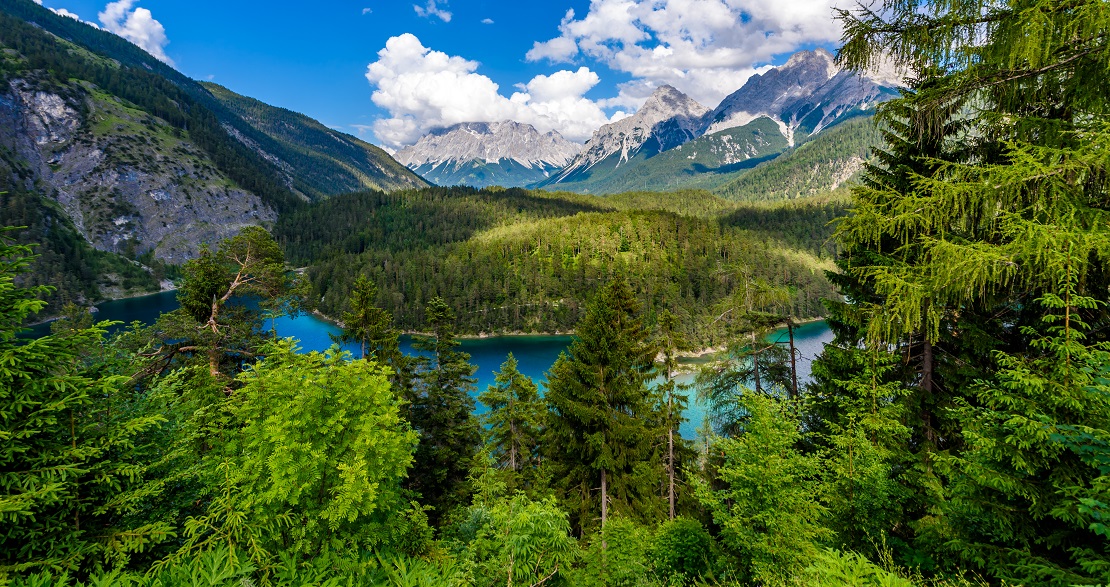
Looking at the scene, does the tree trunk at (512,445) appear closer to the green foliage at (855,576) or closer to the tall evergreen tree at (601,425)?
the tall evergreen tree at (601,425)

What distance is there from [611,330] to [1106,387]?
44.1ft

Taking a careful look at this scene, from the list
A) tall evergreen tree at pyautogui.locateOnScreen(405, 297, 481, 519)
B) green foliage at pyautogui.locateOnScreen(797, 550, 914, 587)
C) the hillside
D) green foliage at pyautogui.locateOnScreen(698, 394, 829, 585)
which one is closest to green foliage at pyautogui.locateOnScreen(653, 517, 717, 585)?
green foliage at pyautogui.locateOnScreen(698, 394, 829, 585)

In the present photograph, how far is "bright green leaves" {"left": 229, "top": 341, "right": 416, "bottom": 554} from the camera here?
21.6 ft

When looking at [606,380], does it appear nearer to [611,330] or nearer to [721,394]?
[611,330]

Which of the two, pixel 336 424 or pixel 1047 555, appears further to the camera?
pixel 336 424

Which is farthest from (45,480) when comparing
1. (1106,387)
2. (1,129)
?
(1,129)

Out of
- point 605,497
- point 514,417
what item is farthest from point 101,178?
point 605,497

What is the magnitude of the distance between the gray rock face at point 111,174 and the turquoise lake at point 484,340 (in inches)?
1638

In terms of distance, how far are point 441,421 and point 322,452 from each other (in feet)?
58.4

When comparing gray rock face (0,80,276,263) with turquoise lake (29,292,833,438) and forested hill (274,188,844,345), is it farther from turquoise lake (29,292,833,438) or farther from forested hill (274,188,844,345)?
turquoise lake (29,292,833,438)

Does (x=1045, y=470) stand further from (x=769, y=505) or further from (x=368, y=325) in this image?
(x=368, y=325)

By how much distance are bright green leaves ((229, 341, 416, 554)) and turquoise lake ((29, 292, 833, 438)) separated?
200 feet

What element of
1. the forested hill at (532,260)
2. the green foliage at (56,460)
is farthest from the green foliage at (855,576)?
the forested hill at (532,260)

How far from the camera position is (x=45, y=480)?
168 inches
